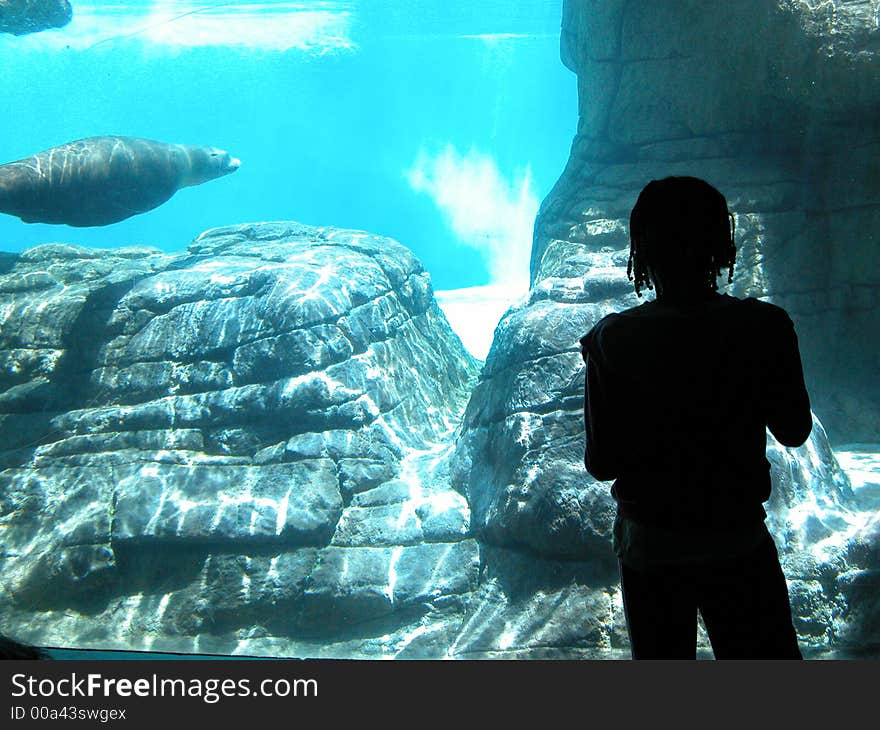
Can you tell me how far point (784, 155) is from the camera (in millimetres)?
7418

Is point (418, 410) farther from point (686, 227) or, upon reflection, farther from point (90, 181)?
point (686, 227)

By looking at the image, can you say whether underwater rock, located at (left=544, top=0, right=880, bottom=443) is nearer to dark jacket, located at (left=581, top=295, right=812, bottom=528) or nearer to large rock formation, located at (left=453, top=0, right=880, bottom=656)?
large rock formation, located at (left=453, top=0, right=880, bottom=656)

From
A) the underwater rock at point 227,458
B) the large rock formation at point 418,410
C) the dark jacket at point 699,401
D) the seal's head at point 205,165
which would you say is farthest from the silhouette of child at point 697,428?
the seal's head at point 205,165

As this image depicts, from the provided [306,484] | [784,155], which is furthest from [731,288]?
[306,484]

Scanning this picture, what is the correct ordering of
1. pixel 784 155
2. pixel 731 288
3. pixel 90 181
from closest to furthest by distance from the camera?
pixel 731 288 → pixel 784 155 → pixel 90 181

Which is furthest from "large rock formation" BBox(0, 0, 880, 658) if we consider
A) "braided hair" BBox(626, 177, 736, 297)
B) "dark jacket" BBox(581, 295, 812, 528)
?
"braided hair" BBox(626, 177, 736, 297)

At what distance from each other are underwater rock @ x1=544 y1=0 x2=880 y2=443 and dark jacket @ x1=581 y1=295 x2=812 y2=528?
5.55 metres

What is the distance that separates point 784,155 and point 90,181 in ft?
29.7

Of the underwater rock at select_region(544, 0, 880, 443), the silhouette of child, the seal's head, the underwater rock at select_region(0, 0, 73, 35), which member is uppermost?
the underwater rock at select_region(0, 0, 73, 35)

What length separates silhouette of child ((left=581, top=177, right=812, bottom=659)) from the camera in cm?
148

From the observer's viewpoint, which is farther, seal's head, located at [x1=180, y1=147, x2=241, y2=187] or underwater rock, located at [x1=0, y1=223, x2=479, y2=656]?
seal's head, located at [x1=180, y1=147, x2=241, y2=187]
